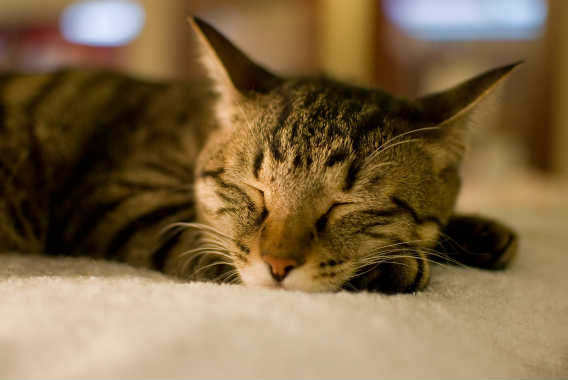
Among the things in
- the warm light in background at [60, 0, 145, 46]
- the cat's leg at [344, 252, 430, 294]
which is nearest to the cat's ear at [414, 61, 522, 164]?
the cat's leg at [344, 252, 430, 294]

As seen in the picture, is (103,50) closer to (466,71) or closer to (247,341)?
(466,71)

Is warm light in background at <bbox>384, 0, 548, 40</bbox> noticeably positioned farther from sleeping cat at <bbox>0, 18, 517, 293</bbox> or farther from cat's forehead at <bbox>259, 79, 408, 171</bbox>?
cat's forehead at <bbox>259, 79, 408, 171</bbox>

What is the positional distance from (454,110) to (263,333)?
650mm

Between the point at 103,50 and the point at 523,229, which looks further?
the point at 103,50

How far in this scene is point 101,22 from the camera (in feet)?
14.2

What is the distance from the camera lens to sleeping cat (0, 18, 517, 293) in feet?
2.69

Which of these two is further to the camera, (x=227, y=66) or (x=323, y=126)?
(x=227, y=66)

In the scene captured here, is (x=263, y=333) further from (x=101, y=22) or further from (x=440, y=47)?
(x=101, y=22)

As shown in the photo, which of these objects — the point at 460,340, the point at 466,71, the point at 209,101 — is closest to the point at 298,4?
the point at 466,71

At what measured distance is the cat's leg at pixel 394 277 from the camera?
0.80m

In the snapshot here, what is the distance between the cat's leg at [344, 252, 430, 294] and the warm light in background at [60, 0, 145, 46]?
4070 millimetres

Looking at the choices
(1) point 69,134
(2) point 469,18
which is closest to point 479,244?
(1) point 69,134

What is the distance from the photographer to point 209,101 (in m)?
1.39

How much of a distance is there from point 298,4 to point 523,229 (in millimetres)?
2843
